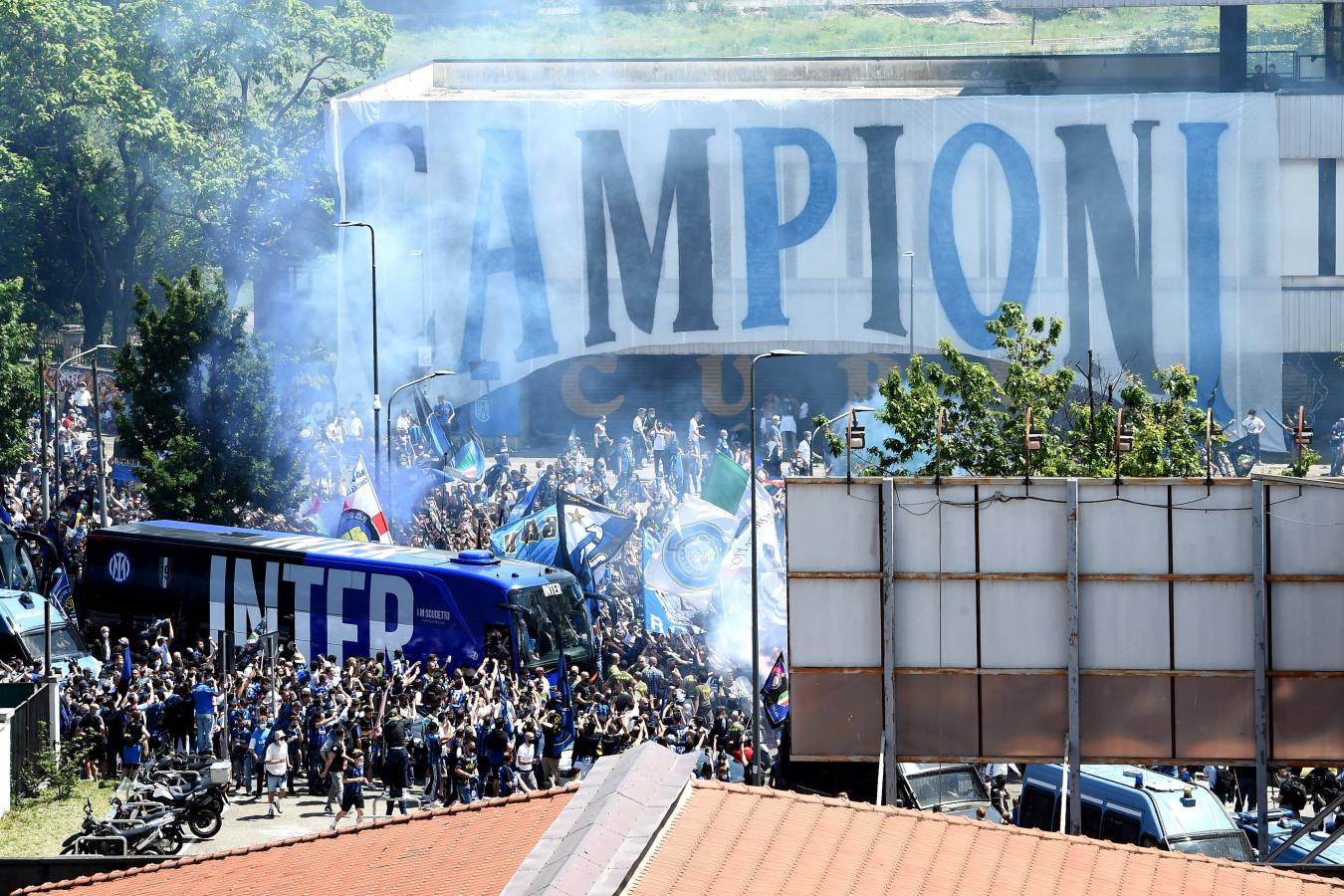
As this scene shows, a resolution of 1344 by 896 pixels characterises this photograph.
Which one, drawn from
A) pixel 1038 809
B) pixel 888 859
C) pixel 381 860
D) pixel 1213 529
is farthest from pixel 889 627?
pixel 381 860

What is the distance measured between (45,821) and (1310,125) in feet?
138

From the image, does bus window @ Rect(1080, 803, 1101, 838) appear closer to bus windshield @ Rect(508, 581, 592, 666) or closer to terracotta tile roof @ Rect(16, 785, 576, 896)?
terracotta tile roof @ Rect(16, 785, 576, 896)

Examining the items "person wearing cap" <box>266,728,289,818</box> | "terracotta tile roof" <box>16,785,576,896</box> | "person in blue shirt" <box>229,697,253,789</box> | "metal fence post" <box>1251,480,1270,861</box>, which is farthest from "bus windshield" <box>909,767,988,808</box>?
"person in blue shirt" <box>229,697,253,789</box>

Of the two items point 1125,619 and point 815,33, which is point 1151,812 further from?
point 815,33

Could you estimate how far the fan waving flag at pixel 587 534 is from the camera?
30.1 m

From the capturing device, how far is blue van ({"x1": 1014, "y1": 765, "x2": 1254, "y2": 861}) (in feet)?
64.1

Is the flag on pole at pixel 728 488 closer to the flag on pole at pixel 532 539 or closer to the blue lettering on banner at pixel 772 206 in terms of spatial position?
the flag on pole at pixel 532 539

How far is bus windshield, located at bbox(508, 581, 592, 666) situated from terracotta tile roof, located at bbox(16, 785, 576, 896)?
13.0 metres

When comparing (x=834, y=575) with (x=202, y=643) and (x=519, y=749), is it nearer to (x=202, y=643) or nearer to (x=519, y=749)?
(x=519, y=749)

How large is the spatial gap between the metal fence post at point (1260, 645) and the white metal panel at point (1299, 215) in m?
39.7

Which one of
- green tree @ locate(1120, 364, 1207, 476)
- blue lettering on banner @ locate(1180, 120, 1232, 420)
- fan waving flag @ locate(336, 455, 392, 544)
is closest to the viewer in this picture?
green tree @ locate(1120, 364, 1207, 476)

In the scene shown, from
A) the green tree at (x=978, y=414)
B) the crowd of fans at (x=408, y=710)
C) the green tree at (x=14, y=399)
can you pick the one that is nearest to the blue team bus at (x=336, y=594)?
the crowd of fans at (x=408, y=710)

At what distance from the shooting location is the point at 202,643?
2970 centimetres

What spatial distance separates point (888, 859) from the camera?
13406 mm
